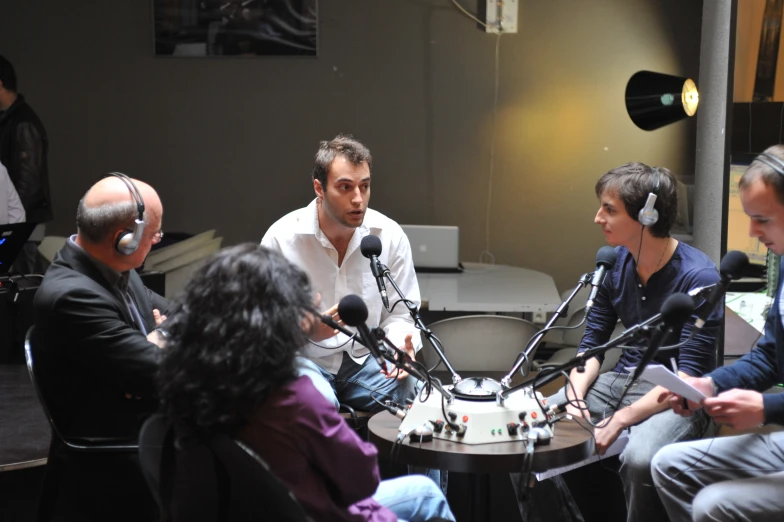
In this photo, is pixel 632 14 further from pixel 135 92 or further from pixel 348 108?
pixel 135 92

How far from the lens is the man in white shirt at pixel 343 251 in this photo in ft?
10.1

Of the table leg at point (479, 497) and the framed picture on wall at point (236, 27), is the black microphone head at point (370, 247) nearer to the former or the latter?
the table leg at point (479, 497)

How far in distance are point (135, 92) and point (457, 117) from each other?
2.21 m

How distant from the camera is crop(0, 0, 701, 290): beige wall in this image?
5691 millimetres

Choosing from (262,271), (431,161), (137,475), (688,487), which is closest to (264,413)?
(262,271)

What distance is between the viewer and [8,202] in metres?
A: 4.62

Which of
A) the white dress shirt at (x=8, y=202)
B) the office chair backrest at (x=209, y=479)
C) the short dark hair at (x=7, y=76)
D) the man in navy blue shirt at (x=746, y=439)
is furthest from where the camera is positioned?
the short dark hair at (x=7, y=76)

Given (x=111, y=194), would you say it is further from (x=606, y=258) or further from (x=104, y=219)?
(x=606, y=258)

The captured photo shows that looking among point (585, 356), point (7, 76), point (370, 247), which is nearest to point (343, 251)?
point (370, 247)

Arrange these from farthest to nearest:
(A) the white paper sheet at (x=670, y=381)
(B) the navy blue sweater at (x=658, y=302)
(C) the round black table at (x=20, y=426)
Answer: (B) the navy blue sweater at (x=658, y=302)
(C) the round black table at (x=20, y=426)
(A) the white paper sheet at (x=670, y=381)

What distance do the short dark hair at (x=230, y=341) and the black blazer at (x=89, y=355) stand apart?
46 centimetres

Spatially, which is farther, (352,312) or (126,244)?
(126,244)

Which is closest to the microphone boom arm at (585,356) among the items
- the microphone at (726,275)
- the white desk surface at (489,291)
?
the microphone at (726,275)

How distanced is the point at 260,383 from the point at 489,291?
2.79 m
